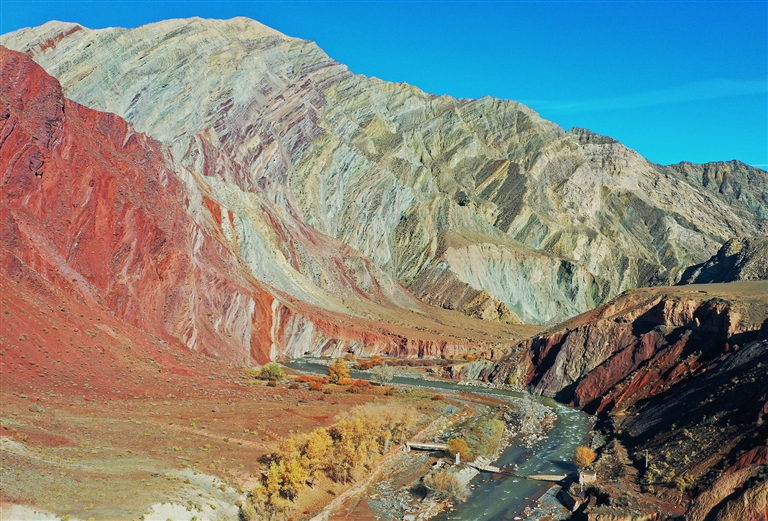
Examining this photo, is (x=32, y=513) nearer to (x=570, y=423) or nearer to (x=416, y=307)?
(x=570, y=423)

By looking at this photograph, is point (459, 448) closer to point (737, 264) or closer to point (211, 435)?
point (211, 435)

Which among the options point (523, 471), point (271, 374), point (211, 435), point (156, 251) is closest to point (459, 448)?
point (523, 471)

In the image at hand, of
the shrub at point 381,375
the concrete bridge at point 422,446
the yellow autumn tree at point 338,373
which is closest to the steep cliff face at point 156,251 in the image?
the yellow autumn tree at point 338,373

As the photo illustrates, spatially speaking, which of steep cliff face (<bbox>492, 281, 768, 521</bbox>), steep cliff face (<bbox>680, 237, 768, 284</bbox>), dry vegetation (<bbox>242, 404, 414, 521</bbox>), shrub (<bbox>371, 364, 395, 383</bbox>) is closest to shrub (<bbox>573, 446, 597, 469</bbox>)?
Answer: steep cliff face (<bbox>492, 281, 768, 521</bbox>)

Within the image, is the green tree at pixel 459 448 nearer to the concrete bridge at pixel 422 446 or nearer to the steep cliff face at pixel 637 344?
the concrete bridge at pixel 422 446

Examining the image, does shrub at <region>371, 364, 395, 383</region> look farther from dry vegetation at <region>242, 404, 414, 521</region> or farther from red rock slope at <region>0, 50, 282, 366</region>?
dry vegetation at <region>242, 404, 414, 521</region>

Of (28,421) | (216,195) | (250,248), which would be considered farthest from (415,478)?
(216,195)
